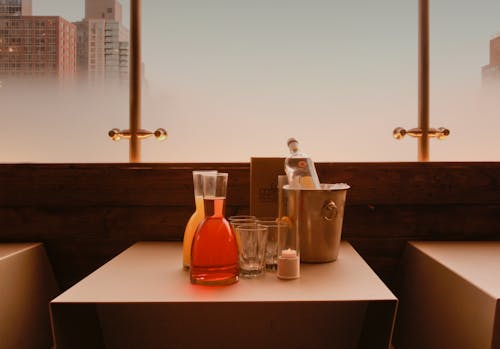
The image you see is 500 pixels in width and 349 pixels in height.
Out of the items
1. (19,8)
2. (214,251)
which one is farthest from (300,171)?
(19,8)

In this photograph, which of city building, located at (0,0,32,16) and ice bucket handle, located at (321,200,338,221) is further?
city building, located at (0,0,32,16)

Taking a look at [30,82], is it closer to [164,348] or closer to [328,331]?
[164,348]

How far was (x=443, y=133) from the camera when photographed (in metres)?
1.72

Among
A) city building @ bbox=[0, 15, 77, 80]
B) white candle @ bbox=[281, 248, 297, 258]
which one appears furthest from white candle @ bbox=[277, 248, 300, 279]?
city building @ bbox=[0, 15, 77, 80]

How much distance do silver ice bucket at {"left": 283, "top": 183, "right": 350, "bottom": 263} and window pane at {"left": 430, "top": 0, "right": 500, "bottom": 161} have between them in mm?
746

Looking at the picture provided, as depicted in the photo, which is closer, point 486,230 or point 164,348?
point 164,348

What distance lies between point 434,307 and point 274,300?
22.4 inches

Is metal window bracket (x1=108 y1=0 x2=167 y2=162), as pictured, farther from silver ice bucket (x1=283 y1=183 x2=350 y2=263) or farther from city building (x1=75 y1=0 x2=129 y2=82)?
silver ice bucket (x1=283 y1=183 x2=350 y2=263)

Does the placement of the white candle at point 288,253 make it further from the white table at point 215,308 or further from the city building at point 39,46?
the city building at point 39,46

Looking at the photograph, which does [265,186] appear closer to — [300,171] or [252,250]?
[300,171]

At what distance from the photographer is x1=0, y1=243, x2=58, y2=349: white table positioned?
1.28m

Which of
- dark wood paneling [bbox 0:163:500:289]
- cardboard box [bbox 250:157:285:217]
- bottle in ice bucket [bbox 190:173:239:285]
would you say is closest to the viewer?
bottle in ice bucket [bbox 190:173:239:285]

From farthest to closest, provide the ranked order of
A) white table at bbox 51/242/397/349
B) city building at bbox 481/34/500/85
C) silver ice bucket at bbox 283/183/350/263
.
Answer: city building at bbox 481/34/500/85 → silver ice bucket at bbox 283/183/350/263 → white table at bbox 51/242/397/349

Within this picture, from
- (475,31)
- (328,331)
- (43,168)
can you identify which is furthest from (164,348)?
(475,31)
